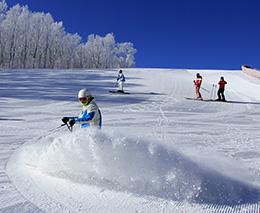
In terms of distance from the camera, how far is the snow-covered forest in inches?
2032

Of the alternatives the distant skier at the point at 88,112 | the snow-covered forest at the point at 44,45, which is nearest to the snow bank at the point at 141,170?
the distant skier at the point at 88,112

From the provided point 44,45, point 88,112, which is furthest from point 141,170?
point 44,45

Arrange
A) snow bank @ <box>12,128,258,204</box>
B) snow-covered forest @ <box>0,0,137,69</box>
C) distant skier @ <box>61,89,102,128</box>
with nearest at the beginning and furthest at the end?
snow bank @ <box>12,128,258,204</box>, distant skier @ <box>61,89,102,128</box>, snow-covered forest @ <box>0,0,137,69</box>

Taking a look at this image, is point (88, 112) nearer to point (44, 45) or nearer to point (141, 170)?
point (141, 170)

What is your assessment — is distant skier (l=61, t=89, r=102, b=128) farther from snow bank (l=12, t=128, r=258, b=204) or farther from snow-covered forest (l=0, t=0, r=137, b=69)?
snow-covered forest (l=0, t=0, r=137, b=69)

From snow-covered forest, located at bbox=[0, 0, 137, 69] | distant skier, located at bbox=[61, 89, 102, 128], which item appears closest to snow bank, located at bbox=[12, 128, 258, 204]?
distant skier, located at bbox=[61, 89, 102, 128]

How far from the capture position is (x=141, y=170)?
2926 millimetres

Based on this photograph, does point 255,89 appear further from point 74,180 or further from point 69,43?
point 69,43

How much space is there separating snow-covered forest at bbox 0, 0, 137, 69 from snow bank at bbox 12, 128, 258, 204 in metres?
54.4

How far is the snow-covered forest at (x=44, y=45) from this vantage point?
51625 millimetres

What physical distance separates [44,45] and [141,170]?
62066 millimetres

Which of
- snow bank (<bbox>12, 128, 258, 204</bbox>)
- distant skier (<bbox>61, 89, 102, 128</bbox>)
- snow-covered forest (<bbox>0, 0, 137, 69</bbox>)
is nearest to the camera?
snow bank (<bbox>12, 128, 258, 204</bbox>)

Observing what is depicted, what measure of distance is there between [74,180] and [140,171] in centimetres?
98

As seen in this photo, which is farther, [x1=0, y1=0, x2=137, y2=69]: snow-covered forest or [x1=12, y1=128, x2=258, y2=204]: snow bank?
[x1=0, y1=0, x2=137, y2=69]: snow-covered forest
